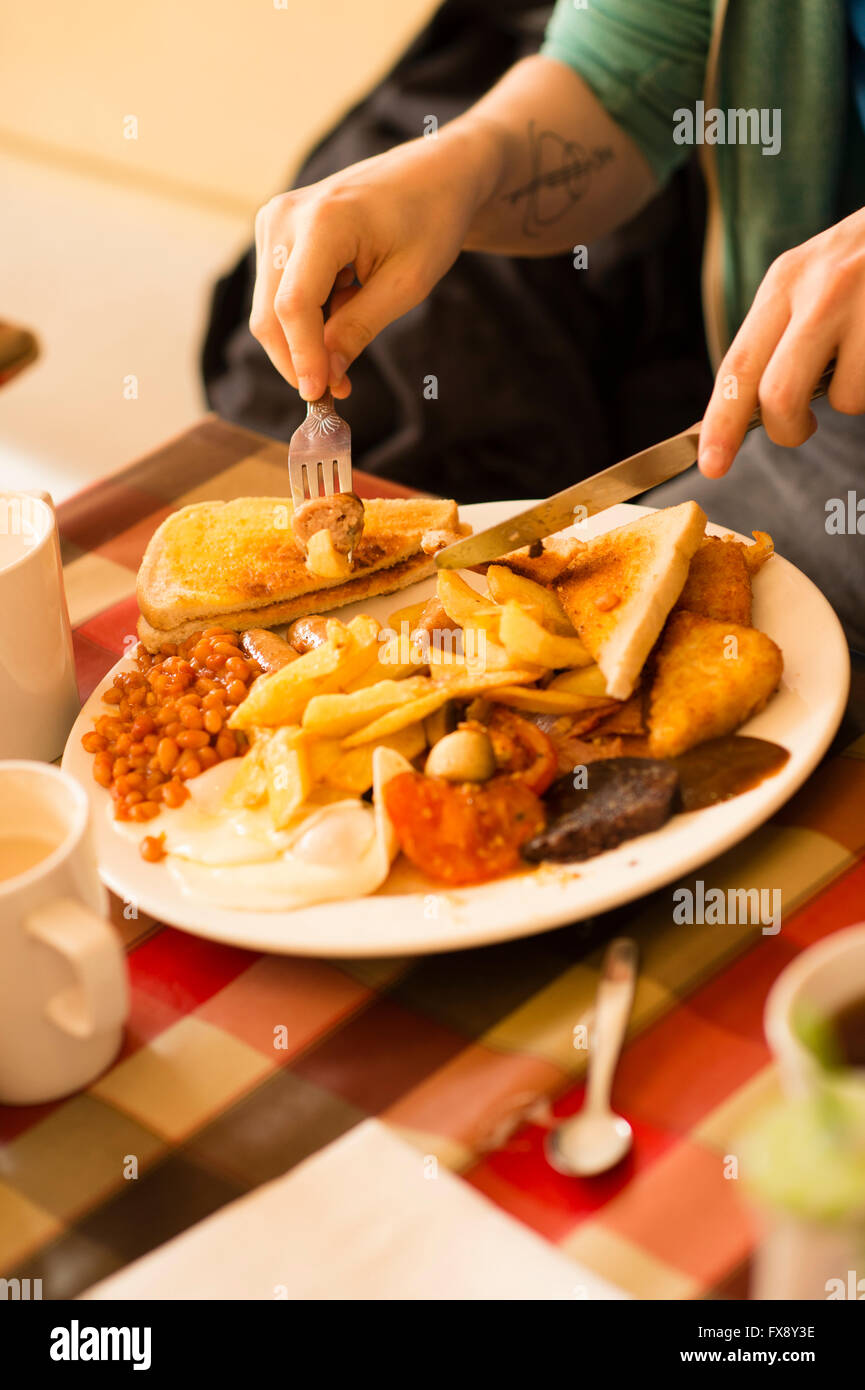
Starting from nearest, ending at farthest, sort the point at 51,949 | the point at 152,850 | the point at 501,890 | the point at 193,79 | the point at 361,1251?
the point at 361,1251 < the point at 51,949 < the point at 501,890 < the point at 152,850 < the point at 193,79

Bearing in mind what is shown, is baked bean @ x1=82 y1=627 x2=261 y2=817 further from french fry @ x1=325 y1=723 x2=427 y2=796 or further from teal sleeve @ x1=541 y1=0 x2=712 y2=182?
teal sleeve @ x1=541 y1=0 x2=712 y2=182

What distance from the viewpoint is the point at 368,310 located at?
6.28ft

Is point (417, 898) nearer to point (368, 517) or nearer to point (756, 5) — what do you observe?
point (368, 517)

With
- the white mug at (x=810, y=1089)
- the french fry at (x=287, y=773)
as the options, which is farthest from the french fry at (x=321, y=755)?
the white mug at (x=810, y=1089)

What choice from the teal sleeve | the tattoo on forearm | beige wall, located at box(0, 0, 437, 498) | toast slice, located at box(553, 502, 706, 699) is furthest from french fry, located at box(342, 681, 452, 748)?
beige wall, located at box(0, 0, 437, 498)

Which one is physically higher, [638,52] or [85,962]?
[638,52]

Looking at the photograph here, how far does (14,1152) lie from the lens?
112 cm

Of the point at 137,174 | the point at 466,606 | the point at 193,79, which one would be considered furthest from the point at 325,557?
the point at 137,174

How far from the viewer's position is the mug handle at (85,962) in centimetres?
105

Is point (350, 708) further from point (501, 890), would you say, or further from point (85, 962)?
point (85, 962)

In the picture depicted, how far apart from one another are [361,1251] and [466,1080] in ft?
0.66

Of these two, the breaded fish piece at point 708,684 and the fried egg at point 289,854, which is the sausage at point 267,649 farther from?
the breaded fish piece at point 708,684

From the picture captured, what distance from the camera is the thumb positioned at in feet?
6.18

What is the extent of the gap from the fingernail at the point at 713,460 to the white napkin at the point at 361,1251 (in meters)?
0.92
